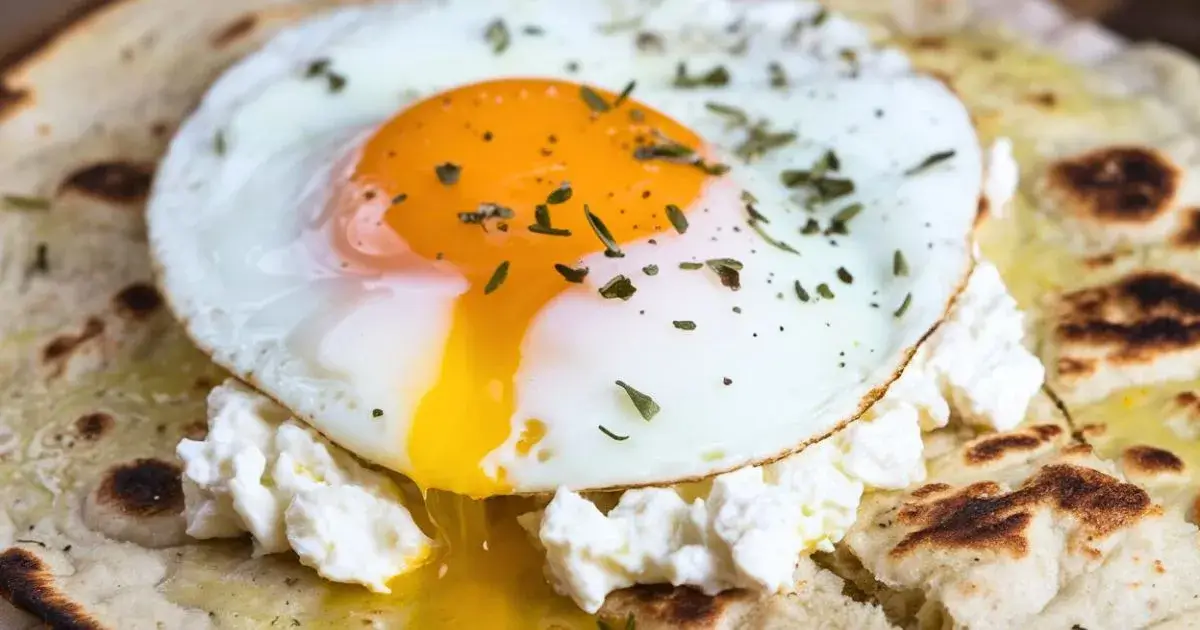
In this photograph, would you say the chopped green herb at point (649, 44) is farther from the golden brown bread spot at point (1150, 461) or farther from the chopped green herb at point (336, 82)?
the golden brown bread spot at point (1150, 461)

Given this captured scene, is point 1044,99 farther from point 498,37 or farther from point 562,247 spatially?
point 562,247

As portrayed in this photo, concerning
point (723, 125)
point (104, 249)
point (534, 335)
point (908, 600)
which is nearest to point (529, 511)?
point (534, 335)

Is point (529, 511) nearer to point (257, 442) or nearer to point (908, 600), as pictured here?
point (257, 442)

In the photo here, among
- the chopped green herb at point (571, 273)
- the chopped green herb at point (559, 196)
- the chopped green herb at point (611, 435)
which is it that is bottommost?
the chopped green herb at point (611, 435)

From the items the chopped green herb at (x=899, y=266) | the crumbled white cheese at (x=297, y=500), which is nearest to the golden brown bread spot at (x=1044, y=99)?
the chopped green herb at (x=899, y=266)

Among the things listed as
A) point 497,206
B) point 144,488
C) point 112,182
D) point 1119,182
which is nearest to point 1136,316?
point 1119,182

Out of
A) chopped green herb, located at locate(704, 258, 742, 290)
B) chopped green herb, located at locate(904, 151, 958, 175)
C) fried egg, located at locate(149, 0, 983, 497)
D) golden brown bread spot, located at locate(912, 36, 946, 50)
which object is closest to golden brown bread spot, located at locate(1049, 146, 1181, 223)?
fried egg, located at locate(149, 0, 983, 497)

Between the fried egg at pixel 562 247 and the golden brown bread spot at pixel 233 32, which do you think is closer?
the fried egg at pixel 562 247
